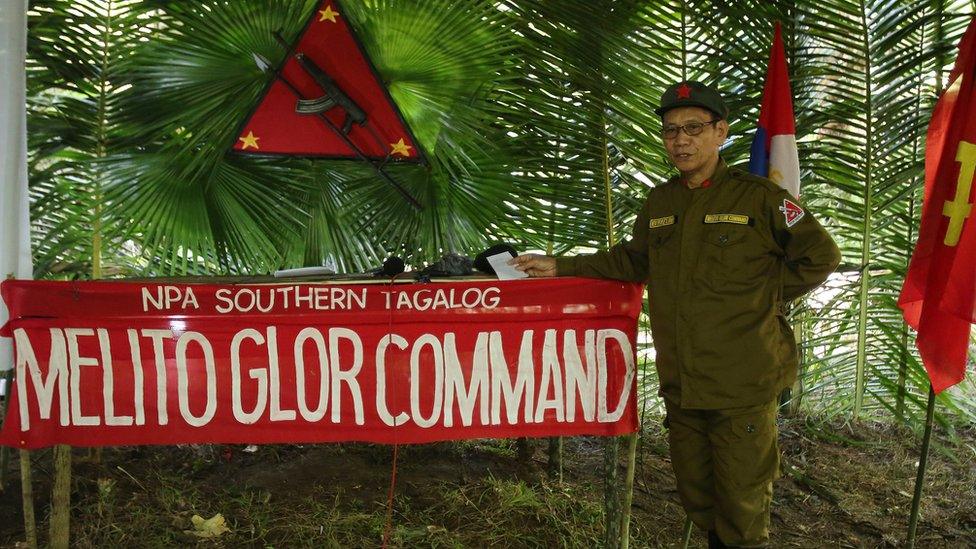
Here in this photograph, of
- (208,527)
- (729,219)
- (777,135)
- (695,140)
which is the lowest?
(208,527)

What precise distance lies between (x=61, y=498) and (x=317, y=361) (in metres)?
1.12

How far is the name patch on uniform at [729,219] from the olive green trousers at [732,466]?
25.0 inches

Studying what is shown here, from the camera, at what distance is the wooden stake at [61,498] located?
258cm

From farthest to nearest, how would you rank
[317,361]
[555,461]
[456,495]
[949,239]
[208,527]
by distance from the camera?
[555,461]
[456,495]
[208,527]
[317,361]
[949,239]

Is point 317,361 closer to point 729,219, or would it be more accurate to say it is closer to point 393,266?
point 393,266

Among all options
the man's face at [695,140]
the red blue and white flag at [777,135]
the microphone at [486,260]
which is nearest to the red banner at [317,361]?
the microphone at [486,260]

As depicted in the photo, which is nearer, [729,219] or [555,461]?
[729,219]

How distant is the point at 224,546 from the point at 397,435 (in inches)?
39.4

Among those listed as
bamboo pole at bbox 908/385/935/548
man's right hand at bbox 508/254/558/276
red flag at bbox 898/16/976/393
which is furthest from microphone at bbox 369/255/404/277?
bamboo pole at bbox 908/385/935/548

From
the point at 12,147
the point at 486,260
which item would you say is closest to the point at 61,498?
the point at 12,147

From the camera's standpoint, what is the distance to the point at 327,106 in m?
3.36

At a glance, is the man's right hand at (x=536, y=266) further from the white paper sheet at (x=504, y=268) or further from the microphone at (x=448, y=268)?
the microphone at (x=448, y=268)

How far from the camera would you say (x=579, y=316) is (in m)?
2.62

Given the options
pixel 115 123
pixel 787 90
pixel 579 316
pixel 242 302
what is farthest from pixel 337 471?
pixel 787 90
